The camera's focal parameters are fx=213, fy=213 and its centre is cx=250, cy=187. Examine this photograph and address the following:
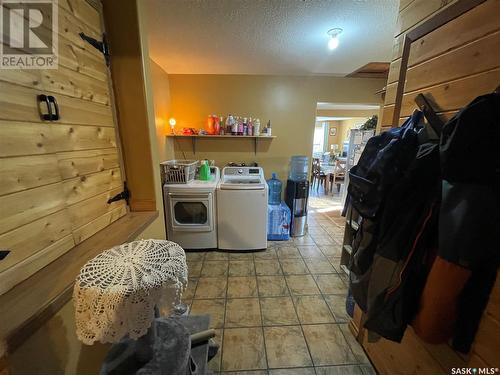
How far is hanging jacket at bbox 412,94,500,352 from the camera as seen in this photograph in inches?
25.4

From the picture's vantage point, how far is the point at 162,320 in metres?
1.02

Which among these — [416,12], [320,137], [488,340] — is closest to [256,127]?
[416,12]

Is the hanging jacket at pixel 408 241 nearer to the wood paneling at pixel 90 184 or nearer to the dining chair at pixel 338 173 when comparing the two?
the wood paneling at pixel 90 184

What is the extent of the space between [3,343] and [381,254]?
4.41 ft

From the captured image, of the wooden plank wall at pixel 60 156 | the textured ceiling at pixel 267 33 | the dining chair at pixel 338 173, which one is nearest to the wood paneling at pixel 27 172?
the wooden plank wall at pixel 60 156

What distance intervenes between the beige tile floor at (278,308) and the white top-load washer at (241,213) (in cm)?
18

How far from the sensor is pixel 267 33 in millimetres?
1933

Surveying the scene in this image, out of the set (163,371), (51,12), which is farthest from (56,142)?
(163,371)

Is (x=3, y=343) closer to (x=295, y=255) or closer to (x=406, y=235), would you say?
(x=406, y=235)

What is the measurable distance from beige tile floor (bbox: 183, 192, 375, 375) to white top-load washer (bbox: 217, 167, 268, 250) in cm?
18

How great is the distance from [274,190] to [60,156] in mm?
2652

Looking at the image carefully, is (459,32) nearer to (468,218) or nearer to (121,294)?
(468,218)

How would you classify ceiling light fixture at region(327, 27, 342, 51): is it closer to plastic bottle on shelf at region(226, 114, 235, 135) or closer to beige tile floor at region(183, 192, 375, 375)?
plastic bottle on shelf at region(226, 114, 235, 135)

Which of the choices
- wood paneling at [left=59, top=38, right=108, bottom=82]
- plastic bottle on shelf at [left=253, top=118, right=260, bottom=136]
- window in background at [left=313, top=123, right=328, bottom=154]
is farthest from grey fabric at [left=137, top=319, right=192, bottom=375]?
window in background at [left=313, top=123, right=328, bottom=154]
